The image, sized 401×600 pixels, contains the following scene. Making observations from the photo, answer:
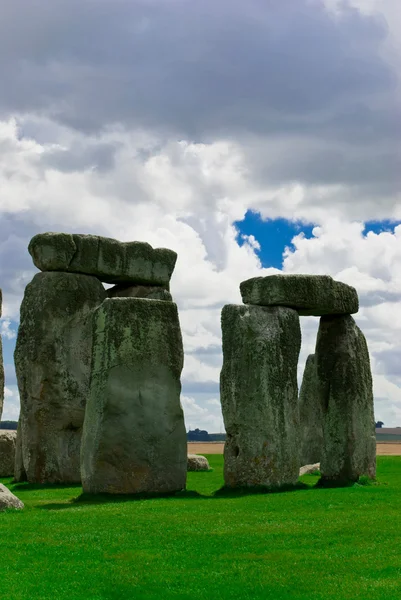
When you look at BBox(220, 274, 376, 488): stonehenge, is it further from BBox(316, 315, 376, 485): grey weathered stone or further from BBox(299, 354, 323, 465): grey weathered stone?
BBox(299, 354, 323, 465): grey weathered stone

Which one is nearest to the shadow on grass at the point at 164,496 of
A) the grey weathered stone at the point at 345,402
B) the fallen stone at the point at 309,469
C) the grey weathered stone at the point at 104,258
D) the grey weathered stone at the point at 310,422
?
the grey weathered stone at the point at 345,402

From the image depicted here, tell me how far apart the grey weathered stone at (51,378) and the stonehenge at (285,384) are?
5.12 m

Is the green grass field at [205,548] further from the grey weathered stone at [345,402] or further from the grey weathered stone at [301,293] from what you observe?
the grey weathered stone at [301,293]

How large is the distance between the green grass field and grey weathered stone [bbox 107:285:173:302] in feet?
28.1

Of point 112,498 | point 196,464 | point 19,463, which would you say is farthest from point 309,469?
point 112,498

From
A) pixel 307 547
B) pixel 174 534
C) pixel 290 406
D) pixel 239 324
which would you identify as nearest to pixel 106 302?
pixel 239 324

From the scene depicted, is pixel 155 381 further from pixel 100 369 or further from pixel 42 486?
pixel 42 486

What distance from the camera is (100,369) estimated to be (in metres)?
16.4

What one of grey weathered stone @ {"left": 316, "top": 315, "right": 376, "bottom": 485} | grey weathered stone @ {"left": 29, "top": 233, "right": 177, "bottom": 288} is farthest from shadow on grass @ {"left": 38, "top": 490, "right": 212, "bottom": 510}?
grey weathered stone @ {"left": 29, "top": 233, "right": 177, "bottom": 288}

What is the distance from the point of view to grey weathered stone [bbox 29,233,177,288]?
72.8 ft

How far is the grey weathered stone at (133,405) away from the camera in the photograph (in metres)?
16.2

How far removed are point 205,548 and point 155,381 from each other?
5510mm

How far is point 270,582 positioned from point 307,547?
188cm

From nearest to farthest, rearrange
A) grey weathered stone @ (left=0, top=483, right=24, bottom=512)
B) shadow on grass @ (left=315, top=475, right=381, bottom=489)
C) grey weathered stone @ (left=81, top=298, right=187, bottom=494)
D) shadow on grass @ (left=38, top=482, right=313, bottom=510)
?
1. grey weathered stone @ (left=0, top=483, right=24, bottom=512)
2. shadow on grass @ (left=38, top=482, right=313, bottom=510)
3. grey weathered stone @ (left=81, top=298, right=187, bottom=494)
4. shadow on grass @ (left=315, top=475, right=381, bottom=489)
